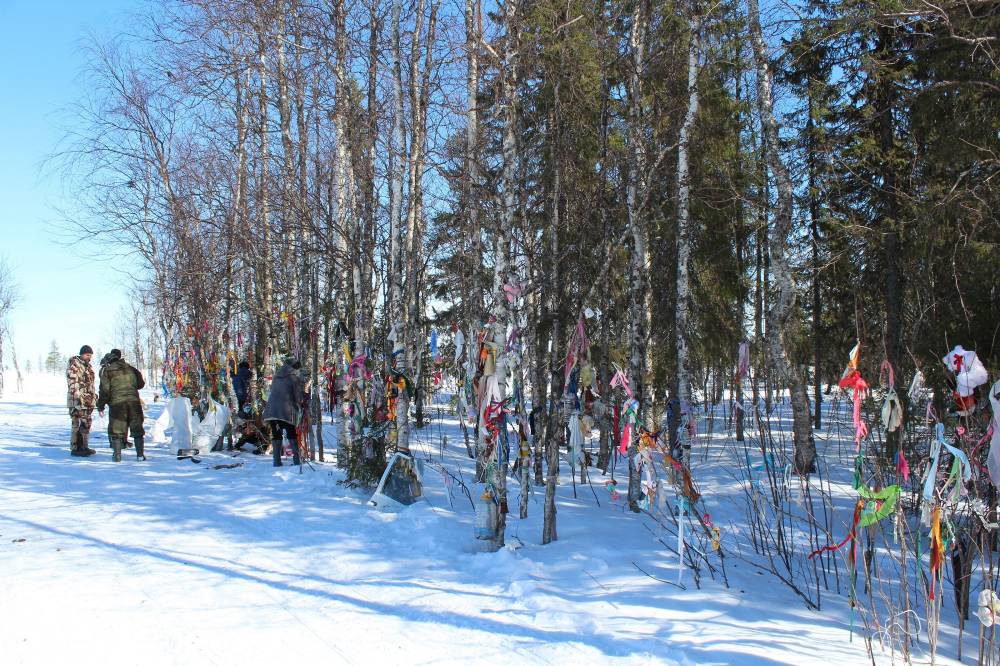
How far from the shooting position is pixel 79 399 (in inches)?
426

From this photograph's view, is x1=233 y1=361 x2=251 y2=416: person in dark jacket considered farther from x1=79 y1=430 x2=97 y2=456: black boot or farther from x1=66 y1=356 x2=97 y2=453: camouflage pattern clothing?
x1=79 y1=430 x2=97 y2=456: black boot

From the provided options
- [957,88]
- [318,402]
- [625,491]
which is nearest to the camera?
[957,88]

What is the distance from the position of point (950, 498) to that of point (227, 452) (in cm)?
1115

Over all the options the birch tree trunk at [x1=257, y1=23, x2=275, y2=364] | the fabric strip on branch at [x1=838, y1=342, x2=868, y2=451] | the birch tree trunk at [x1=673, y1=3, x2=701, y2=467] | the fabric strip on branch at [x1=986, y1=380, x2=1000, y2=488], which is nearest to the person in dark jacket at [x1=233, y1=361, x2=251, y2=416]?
the birch tree trunk at [x1=257, y1=23, x2=275, y2=364]

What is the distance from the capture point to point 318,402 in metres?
11.6

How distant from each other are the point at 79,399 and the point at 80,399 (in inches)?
0.6

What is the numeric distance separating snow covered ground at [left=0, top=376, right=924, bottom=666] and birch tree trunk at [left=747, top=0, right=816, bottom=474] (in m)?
4.20

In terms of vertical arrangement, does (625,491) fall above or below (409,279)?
below

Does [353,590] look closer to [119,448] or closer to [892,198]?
[119,448]

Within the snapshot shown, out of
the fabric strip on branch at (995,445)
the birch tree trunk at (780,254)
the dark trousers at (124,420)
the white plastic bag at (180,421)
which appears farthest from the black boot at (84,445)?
the fabric strip on branch at (995,445)

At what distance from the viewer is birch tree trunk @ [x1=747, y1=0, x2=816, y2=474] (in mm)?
9945

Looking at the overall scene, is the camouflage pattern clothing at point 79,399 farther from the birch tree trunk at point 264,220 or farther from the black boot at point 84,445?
the birch tree trunk at point 264,220

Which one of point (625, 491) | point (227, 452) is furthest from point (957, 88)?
point (227, 452)

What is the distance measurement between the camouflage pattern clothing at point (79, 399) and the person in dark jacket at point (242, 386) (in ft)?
7.51
